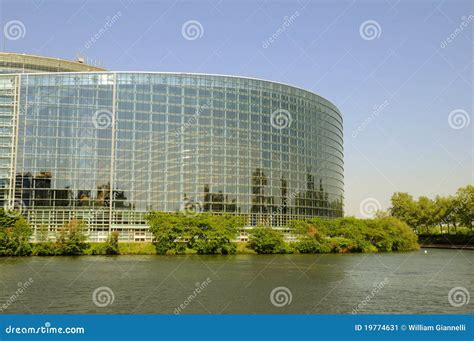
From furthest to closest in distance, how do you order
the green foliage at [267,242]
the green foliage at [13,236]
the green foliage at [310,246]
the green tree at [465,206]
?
1. the green tree at [465,206]
2. the green foliage at [310,246]
3. the green foliage at [267,242]
4. the green foliage at [13,236]

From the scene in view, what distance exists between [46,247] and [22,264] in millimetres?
19502

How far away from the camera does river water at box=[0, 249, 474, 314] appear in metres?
38.6

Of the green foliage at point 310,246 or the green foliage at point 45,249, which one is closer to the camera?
the green foliage at point 45,249

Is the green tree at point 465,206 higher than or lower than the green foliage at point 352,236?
higher

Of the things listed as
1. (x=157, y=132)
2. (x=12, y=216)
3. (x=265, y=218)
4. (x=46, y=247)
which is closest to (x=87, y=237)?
(x=46, y=247)

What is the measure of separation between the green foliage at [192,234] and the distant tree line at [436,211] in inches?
2931

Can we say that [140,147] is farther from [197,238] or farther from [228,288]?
[228,288]

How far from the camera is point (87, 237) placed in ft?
301

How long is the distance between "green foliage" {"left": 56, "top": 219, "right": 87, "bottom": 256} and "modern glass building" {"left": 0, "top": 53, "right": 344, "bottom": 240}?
10821mm

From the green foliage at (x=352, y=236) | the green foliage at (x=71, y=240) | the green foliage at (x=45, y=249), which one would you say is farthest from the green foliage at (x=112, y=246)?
the green foliage at (x=352, y=236)

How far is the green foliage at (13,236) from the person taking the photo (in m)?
83.6

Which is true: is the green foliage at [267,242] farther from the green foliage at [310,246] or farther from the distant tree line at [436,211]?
the distant tree line at [436,211]

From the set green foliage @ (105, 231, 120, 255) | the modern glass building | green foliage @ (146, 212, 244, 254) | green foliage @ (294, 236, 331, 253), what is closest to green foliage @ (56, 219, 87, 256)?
green foliage @ (105, 231, 120, 255)

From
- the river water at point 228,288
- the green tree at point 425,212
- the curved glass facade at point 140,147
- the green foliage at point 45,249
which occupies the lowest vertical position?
the river water at point 228,288
